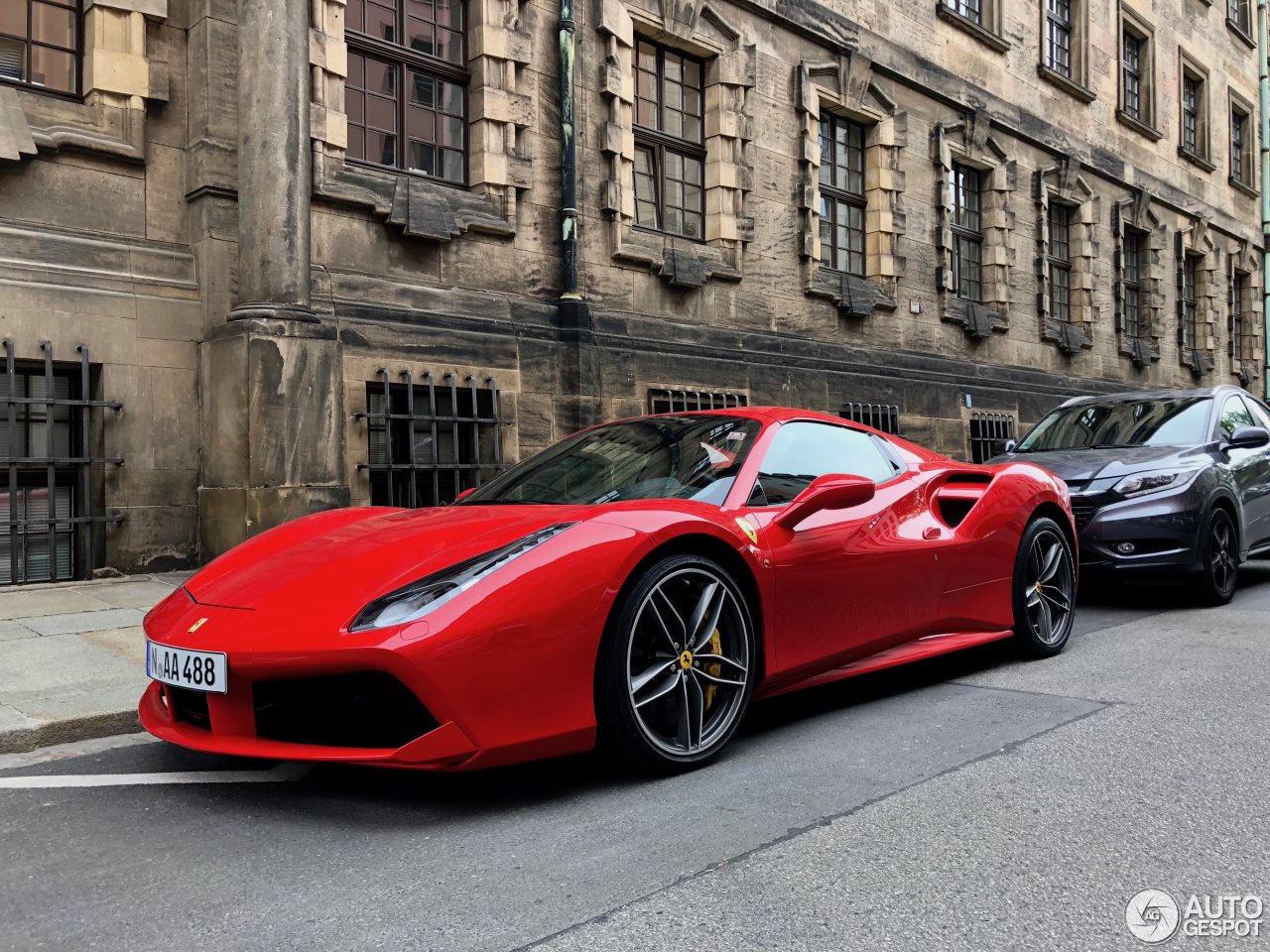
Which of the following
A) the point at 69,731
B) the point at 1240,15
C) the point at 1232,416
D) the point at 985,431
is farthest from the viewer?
the point at 1240,15

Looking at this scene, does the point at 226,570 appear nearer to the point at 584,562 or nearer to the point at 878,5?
the point at 584,562

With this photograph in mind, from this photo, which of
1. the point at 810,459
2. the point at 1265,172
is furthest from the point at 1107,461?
the point at 1265,172

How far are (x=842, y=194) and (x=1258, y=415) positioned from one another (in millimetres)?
7178

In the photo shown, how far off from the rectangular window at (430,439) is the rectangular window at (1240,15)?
25.1 m

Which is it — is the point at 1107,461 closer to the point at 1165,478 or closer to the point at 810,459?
the point at 1165,478

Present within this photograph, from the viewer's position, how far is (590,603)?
11.0 ft

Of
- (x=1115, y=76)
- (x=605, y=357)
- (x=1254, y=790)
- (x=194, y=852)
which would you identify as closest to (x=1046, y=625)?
(x=1254, y=790)

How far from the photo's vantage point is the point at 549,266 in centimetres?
1053

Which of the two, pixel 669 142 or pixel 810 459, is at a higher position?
pixel 669 142

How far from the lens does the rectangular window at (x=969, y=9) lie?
54.1 ft

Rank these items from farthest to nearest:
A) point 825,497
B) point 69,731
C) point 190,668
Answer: point 69,731, point 825,497, point 190,668

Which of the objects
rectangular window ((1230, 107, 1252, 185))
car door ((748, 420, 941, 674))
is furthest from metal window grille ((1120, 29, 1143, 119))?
car door ((748, 420, 941, 674))

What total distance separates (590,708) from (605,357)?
24.9ft

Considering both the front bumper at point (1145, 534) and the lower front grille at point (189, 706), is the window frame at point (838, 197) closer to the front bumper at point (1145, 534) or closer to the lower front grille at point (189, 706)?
the front bumper at point (1145, 534)
